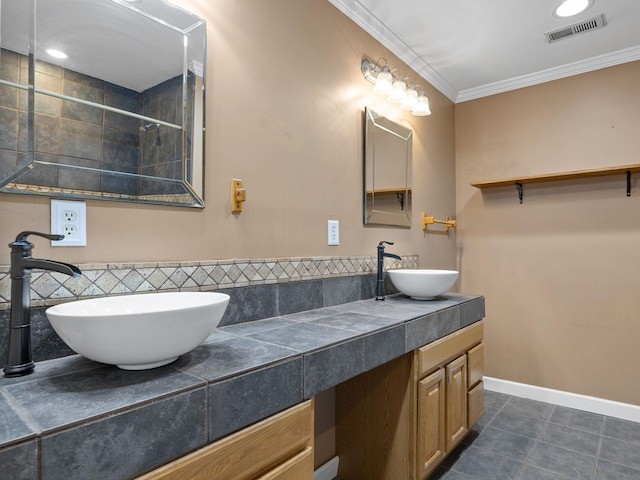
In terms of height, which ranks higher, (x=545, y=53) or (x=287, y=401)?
A: (x=545, y=53)

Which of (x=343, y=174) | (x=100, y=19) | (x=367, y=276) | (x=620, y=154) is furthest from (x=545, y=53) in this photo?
(x=100, y=19)

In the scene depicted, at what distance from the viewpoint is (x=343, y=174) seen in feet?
6.96

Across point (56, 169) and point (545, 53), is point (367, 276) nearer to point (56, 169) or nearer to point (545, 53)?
point (56, 169)

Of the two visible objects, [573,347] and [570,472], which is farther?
[573,347]

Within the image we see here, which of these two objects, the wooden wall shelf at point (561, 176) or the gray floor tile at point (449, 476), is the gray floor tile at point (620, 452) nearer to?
the gray floor tile at point (449, 476)

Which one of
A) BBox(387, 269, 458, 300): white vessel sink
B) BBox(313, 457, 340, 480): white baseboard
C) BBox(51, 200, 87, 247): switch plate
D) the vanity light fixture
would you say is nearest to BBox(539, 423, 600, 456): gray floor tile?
BBox(387, 269, 458, 300): white vessel sink

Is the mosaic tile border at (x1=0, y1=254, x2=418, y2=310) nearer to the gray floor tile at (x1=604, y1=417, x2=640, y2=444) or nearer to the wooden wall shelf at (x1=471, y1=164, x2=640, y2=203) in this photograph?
the wooden wall shelf at (x1=471, y1=164, x2=640, y2=203)

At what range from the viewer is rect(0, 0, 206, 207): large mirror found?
3.46 feet

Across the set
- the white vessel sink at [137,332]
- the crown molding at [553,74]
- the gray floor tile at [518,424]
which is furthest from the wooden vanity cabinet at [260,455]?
the crown molding at [553,74]

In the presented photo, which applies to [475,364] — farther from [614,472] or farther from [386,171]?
[386,171]

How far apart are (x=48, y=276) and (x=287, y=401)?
729 millimetres

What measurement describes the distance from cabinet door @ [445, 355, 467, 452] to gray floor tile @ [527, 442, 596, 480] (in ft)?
1.40

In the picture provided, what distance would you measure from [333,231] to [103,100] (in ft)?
3.83

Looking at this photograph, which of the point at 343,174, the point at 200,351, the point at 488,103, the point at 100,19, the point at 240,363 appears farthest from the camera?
the point at 488,103
